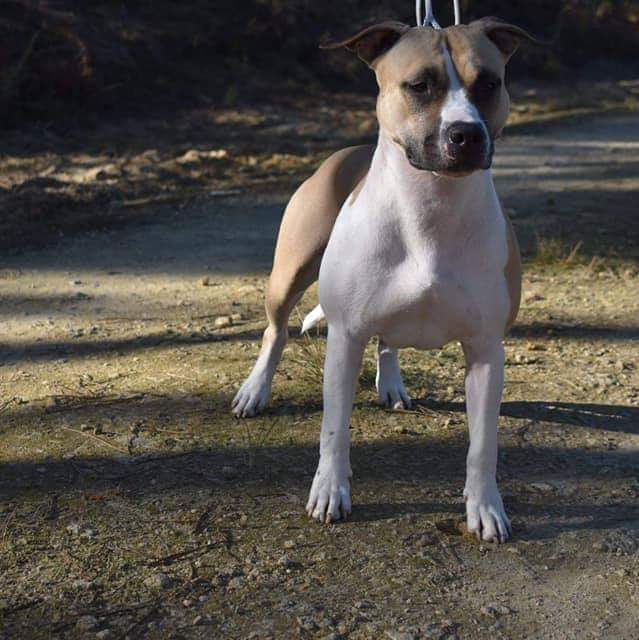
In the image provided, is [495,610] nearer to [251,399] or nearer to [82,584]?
[82,584]

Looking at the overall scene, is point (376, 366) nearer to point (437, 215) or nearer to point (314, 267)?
point (314, 267)

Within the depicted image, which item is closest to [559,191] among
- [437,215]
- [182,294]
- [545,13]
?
[182,294]

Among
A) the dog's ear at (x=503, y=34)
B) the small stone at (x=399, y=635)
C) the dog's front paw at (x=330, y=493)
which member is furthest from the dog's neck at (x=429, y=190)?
the small stone at (x=399, y=635)

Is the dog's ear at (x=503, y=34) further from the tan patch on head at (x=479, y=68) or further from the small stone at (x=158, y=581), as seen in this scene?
the small stone at (x=158, y=581)

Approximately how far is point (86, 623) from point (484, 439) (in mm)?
1330

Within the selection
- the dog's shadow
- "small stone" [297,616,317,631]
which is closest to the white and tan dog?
"small stone" [297,616,317,631]

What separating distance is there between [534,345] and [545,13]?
9733 mm

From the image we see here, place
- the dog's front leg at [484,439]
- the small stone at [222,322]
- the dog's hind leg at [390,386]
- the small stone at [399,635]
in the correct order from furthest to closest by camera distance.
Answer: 1. the small stone at [222,322]
2. the dog's hind leg at [390,386]
3. the dog's front leg at [484,439]
4. the small stone at [399,635]

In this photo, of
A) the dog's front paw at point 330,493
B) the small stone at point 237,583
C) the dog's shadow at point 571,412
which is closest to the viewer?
the small stone at point 237,583

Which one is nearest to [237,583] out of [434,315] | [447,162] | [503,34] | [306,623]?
[306,623]

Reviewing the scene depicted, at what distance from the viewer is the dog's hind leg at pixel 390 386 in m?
4.36

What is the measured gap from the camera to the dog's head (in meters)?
2.87

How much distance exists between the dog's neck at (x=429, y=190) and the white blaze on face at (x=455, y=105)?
0.68ft

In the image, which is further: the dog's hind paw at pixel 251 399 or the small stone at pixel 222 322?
the small stone at pixel 222 322
